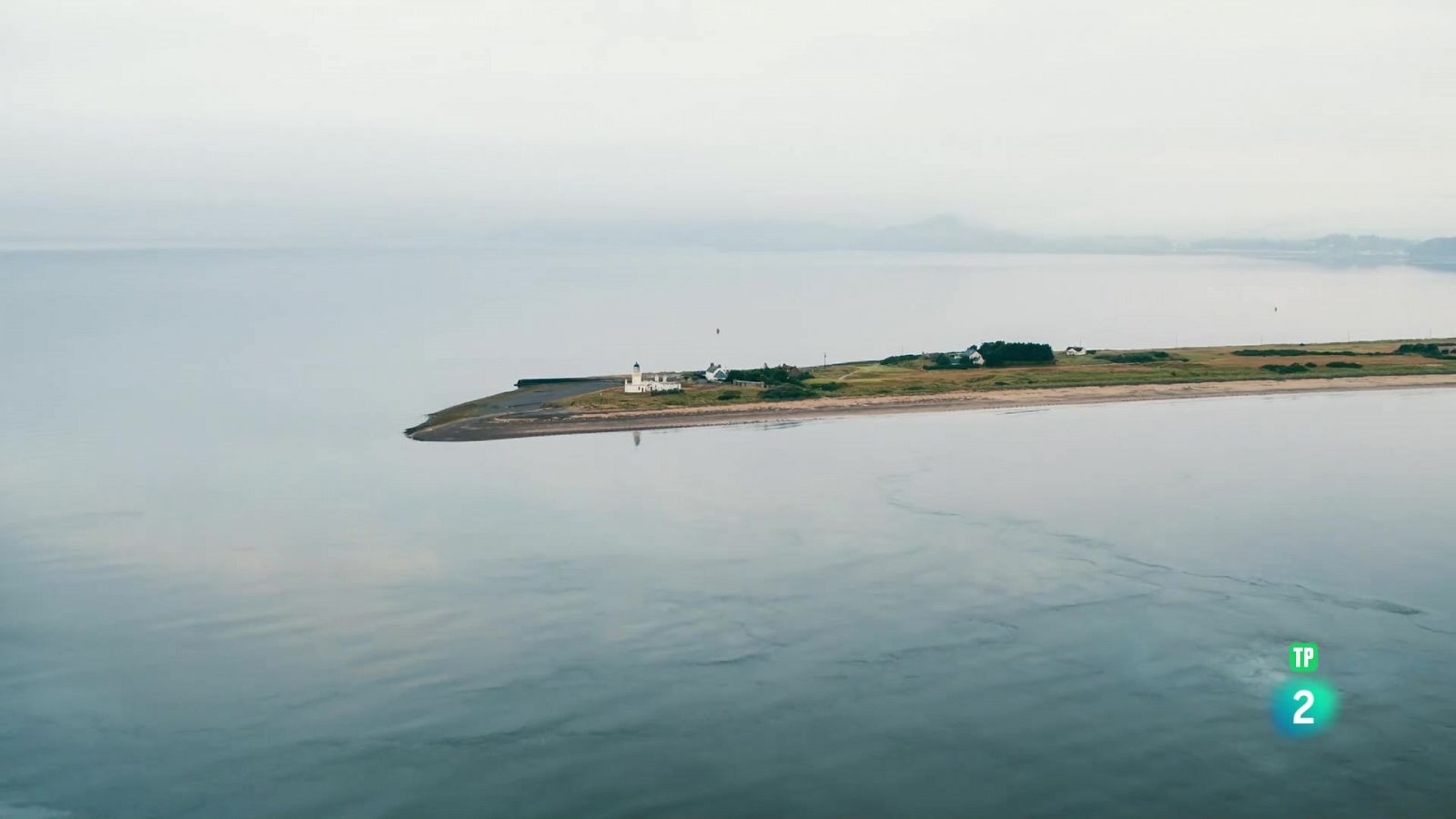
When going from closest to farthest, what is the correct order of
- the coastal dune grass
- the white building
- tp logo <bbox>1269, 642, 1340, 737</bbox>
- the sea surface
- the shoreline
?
the sea surface, tp logo <bbox>1269, 642, 1340, 737</bbox>, the shoreline, the coastal dune grass, the white building

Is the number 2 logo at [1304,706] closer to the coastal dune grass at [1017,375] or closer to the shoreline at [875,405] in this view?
the shoreline at [875,405]

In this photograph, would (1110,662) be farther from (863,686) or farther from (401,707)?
(401,707)

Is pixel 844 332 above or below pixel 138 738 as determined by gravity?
above

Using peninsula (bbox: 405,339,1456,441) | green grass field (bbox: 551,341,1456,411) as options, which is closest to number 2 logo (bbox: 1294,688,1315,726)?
peninsula (bbox: 405,339,1456,441)

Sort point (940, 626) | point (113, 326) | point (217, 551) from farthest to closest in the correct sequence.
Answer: point (113, 326)
point (217, 551)
point (940, 626)

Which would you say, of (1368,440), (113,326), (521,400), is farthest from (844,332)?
(113,326)

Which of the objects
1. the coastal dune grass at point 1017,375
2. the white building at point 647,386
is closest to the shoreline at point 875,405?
the coastal dune grass at point 1017,375

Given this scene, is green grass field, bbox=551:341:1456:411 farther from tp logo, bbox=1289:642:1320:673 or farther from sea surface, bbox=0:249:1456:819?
tp logo, bbox=1289:642:1320:673
